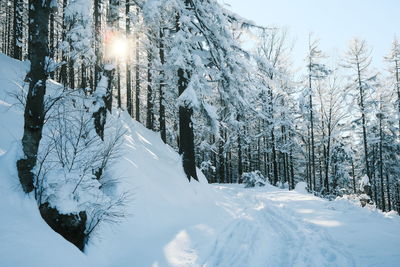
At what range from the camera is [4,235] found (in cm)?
349

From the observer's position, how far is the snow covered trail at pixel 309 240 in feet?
15.8

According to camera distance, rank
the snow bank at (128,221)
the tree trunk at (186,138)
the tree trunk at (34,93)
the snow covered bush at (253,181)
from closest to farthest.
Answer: the snow bank at (128,221), the tree trunk at (34,93), the tree trunk at (186,138), the snow covered bush at (253,181)

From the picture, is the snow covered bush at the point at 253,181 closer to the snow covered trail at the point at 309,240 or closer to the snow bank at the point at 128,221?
the snow bank at the point at 128,221

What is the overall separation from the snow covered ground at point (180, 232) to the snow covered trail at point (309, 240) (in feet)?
0.06

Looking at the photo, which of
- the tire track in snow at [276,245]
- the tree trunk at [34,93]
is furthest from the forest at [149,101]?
the tire track in snow at [276,245]

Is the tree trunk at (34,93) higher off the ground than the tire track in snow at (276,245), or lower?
higher

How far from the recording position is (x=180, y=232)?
6707 millimetres

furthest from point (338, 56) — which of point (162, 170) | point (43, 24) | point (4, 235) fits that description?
point (4, 235)

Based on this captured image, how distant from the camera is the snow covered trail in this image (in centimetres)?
482

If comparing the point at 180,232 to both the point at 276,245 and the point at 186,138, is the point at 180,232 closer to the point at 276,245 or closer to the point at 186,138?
the point at 276,245

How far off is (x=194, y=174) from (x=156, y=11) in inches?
264

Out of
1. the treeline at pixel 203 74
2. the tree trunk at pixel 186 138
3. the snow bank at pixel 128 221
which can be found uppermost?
the treeline at pixel 203 74

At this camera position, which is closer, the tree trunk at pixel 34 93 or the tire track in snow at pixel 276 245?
the tree trunk at pixel 34 93

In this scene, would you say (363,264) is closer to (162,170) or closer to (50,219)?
(50,219)
